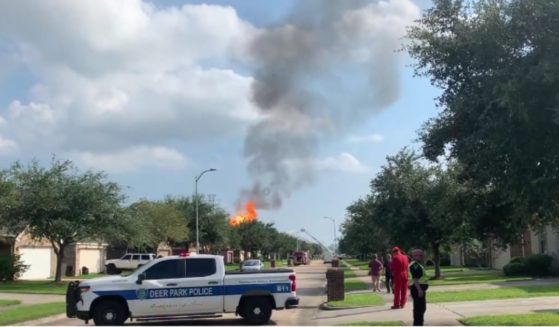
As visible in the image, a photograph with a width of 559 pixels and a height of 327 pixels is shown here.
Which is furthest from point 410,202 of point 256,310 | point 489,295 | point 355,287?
point 256,310

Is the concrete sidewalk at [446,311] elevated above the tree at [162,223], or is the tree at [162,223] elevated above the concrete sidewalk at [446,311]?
the tree at [162,223]

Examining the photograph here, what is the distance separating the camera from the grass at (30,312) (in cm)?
1985

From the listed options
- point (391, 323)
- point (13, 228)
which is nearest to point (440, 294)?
point (391, 323)

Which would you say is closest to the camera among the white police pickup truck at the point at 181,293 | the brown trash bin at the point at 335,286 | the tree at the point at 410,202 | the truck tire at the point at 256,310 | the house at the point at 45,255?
the white police pickup truck at the point at 181,293

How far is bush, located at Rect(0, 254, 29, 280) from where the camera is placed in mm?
44200

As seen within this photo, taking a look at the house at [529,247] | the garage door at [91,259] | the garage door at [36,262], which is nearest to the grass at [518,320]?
the house at [529,247]

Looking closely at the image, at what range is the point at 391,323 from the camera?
15.3 meters

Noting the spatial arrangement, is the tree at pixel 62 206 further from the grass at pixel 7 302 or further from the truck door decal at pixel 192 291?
the truck door decal at pixel 192 291

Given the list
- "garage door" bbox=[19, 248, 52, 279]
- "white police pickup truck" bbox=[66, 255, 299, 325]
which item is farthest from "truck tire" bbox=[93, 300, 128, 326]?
"garage door" bbox=[19, 248, 52, 279]

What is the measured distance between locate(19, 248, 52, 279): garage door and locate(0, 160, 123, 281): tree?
7125mm

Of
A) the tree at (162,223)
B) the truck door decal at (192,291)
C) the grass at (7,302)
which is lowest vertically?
the grass at (7,302)

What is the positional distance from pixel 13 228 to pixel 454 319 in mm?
35505

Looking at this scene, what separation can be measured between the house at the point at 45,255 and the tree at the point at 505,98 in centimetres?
3677

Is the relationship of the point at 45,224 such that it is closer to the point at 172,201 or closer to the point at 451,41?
the point at 451,41
